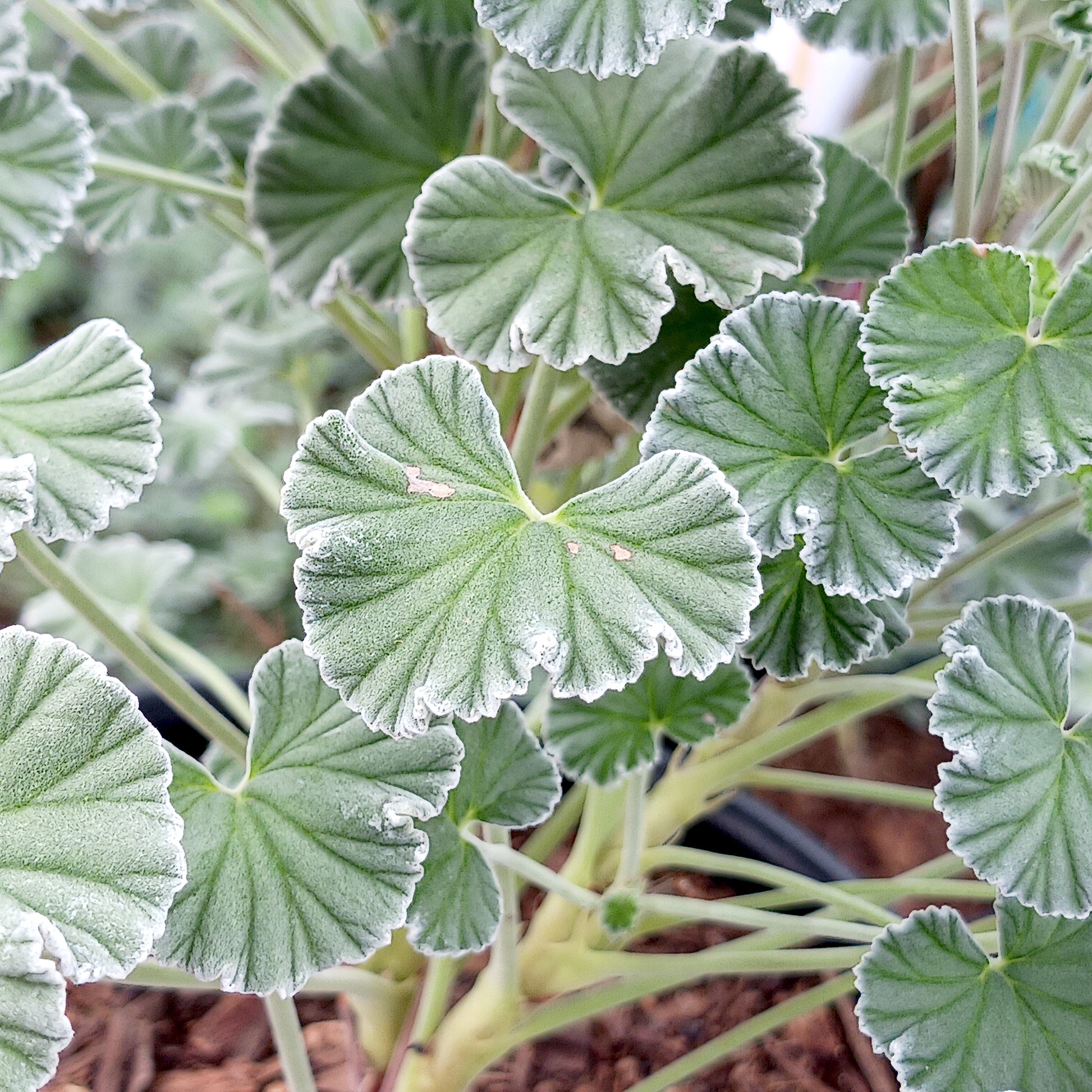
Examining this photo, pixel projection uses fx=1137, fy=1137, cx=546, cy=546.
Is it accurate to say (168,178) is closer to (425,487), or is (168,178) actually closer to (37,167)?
(37,167)

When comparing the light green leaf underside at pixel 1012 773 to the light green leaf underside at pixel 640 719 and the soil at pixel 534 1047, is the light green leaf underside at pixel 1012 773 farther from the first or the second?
the soil at pixel 534 1047

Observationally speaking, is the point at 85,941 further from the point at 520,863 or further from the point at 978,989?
the point at 978,989

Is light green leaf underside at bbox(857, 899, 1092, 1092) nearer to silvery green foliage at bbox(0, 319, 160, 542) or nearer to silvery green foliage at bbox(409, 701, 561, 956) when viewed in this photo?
silvery green foliage at bbox(409, 701, 561, 956)

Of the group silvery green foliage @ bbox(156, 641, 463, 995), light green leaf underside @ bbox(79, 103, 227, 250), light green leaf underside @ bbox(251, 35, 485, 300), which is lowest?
silvery green foliage @ bbox(156, 641, 463, 995)

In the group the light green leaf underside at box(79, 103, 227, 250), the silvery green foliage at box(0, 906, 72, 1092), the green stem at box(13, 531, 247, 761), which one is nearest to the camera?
the silvery green foliage at box(0, 906, 72, 1092)

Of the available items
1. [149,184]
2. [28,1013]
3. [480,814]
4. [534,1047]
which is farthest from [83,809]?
[534,1047]

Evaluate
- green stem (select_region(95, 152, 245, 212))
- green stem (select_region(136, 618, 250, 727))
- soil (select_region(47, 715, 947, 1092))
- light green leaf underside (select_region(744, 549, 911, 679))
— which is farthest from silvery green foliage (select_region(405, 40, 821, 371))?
soil (select_region(47, 715, 947, 1092))

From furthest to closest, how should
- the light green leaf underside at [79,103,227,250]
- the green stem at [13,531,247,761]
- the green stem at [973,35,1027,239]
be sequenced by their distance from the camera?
the light green leaf underside at [79,103,227,250], the green stem at [973,35,1027,239], the green stem at [13,531,247,761]
